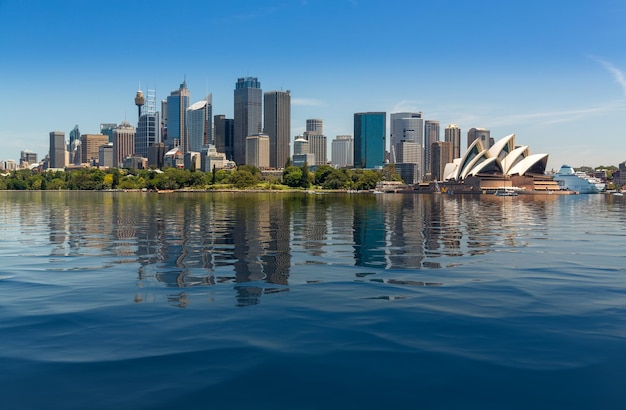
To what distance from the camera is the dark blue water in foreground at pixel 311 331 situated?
9.17m

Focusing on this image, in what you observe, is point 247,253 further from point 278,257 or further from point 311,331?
point 311,331

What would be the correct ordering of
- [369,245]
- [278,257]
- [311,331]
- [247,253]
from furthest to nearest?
[369,245]
[247,253]
[278,257]
[311,331]

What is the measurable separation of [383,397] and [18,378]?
5968 millimetres

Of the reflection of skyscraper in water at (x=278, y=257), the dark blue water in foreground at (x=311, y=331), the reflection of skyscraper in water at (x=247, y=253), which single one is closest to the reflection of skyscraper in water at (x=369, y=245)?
the dark blue water in foreground at (x=311, y=331)

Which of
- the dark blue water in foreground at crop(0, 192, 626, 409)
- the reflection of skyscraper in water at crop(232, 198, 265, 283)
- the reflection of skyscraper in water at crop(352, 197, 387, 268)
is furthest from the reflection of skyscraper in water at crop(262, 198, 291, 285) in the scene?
the reflection of skyscraper in water at crop(352, 197, 387, 268)

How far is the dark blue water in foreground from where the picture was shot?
9172mm

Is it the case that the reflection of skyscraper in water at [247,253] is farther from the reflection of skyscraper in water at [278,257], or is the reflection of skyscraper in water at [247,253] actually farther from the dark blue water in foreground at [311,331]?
the reflection of skyscraper in water at [278,257]

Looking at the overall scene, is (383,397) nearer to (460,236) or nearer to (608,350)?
(608,350)

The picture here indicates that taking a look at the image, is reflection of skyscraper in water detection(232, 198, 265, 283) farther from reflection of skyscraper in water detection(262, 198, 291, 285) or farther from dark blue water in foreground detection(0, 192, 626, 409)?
reflection of skyscraper in water detection(262, 198, 291, 285)

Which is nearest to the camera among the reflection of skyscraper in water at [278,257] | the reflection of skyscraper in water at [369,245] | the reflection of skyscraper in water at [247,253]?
the reflection of skyscraper in water at [278,257]

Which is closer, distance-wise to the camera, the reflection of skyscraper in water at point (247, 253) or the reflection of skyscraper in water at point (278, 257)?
the reflection of skyscraper in water at point (278, 257)

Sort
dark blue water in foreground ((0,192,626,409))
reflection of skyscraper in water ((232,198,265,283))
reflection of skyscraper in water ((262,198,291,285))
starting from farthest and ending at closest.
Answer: reflection of skyscraper in water ((232,198,265,283)), reflection of skyscraper in water ((262,198,291,285)), dark blue water in foreground ((0,192,626,409))

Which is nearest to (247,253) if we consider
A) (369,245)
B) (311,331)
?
(369,245)

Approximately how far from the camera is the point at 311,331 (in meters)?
12.5
